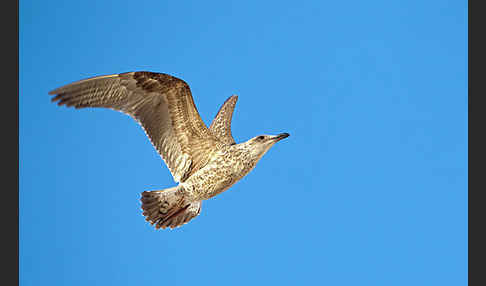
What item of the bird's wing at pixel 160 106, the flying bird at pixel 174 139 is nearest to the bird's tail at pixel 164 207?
the flying bird at pixel 174 139

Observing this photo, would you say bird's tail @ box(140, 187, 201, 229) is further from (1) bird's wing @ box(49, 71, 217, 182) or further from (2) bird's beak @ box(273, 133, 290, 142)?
(2) bird's beak @ box(273, 133, 290, 142)

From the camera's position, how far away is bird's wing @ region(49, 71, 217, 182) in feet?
12.1

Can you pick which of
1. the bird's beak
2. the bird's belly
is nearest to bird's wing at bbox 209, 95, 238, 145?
the bird's belly

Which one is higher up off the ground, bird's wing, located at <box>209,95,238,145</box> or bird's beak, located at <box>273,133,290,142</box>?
bird's wing, located at <box>209,95,238,145</box>

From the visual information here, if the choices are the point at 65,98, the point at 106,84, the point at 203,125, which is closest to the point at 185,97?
the point at 203,125

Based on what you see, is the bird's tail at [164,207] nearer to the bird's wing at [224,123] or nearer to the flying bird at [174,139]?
the flying bird at [174,139]

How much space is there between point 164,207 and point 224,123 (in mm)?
857

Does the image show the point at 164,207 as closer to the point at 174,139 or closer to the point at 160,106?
the point at 174,139

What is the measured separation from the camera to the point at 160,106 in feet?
12.7

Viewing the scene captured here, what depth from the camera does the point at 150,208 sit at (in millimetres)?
3965

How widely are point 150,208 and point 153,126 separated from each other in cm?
54

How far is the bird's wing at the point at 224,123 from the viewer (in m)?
4.41

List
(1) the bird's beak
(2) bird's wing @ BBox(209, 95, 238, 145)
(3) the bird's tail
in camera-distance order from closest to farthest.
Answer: (1) the bird's beak → (3) the bird's tail → (2) bird's wing @ BBox(209, 95, 238, 145)

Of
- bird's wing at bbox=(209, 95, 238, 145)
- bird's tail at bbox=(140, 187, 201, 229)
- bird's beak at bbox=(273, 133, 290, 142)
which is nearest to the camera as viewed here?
bird's beak at bbox=(273, 133, 290, 142)
